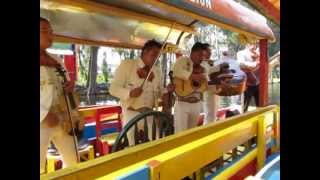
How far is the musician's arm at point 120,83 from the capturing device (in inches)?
149

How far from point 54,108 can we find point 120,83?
38.7 inches

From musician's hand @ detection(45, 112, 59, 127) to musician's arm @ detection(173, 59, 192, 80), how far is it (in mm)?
1907

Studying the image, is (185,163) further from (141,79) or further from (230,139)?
(141,79)

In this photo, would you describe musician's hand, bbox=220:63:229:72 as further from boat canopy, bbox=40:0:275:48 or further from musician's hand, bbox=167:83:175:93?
musician's hand, bbox=167:83:175:93

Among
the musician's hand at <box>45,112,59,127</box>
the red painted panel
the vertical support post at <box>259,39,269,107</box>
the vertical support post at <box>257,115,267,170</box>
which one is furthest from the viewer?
the red painted panel

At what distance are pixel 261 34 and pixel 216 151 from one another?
284cm

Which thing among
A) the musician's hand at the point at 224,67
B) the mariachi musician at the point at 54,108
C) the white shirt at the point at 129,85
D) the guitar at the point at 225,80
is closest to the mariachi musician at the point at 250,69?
the guitar at the point at 225,80

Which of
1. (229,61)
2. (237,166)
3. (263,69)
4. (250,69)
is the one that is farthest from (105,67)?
(237,166)

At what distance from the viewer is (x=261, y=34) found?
4.82m

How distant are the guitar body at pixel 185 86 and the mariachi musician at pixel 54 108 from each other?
66.7 inches

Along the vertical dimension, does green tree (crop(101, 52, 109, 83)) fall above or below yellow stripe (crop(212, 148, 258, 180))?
above

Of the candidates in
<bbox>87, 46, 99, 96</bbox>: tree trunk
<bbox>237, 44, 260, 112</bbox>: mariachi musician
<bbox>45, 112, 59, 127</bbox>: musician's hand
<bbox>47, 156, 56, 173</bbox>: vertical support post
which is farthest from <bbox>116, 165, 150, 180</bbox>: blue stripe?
<bbox>237, 44, 260, 112</bbox>: mariachi musician

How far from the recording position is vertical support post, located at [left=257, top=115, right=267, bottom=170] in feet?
11.0
